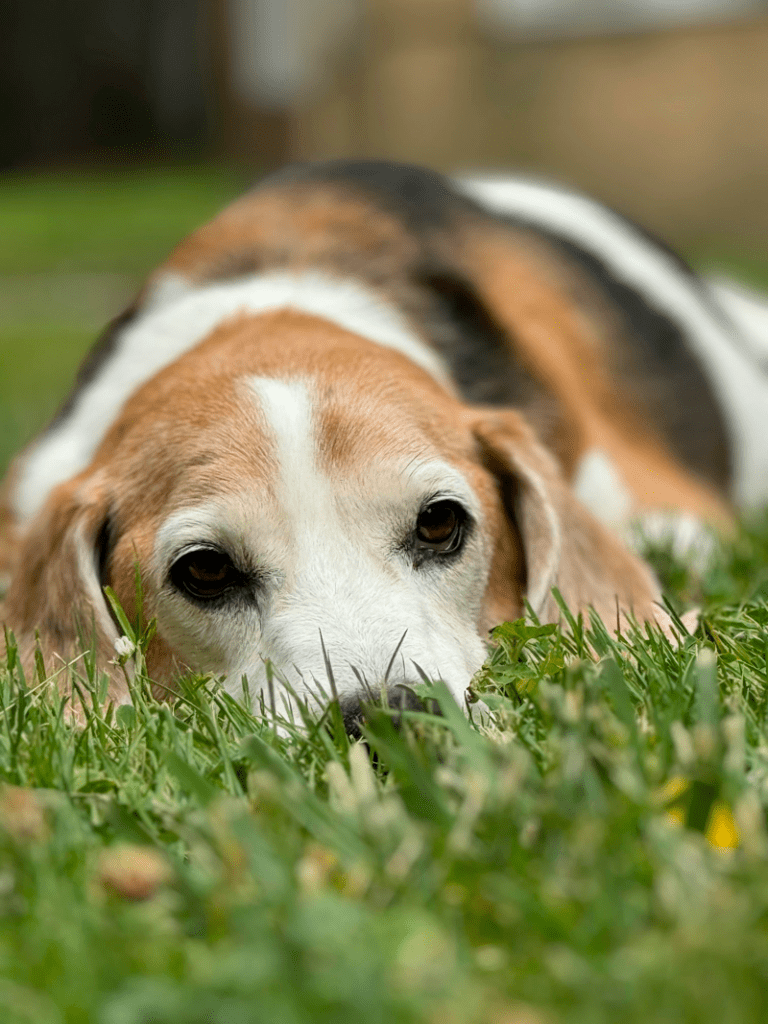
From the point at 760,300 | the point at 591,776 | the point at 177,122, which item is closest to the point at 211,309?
the point at 591,776

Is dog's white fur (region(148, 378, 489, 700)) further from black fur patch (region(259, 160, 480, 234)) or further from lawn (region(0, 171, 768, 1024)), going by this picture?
black fur patch (region(259, 160, 480, 234))

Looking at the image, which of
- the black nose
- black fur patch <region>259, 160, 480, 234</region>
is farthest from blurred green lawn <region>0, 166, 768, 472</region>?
the black nose

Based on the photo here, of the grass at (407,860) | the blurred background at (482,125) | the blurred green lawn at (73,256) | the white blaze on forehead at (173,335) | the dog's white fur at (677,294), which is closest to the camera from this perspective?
the grass at (407,860)

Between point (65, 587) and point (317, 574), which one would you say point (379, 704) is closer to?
point (317, 574)

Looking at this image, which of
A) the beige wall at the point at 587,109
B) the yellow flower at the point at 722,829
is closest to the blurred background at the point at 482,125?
the beige wall at the point at 587,109

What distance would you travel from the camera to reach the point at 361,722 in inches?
89.0

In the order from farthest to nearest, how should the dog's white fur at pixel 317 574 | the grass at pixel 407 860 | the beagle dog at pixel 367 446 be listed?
1. the beagle dog at pixel 367 446
2. the dog's white fur at pixel 317 574
3. the grass at pixel 407 860

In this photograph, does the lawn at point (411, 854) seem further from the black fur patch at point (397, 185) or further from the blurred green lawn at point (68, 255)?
the blurred green lawn at point (68, 255)

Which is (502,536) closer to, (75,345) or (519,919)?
(519,919)

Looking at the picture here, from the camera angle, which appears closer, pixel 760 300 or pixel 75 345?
pixel 760 300

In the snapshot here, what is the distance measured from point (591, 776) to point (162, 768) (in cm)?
73

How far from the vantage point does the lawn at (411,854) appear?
1359 mm

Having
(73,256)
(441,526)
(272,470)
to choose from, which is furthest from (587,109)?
(272,470)

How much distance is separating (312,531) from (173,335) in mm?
1362
